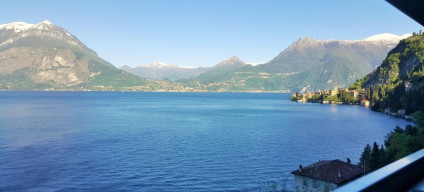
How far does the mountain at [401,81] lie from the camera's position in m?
82.7

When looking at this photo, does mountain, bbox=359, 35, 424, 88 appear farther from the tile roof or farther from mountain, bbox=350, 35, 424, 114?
the tile roof

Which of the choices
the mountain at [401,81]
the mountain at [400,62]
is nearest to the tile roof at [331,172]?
the mountain at [401,81]

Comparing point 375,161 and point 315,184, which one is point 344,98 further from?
point 315,184

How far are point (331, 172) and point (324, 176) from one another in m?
0.85

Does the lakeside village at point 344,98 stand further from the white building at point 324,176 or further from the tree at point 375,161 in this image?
the white building at point 324,176

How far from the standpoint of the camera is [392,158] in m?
27.5

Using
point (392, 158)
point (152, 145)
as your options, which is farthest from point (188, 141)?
point (392, 158)

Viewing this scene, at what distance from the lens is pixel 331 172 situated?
23938 mm

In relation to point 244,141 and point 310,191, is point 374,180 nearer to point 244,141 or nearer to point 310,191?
point 310,191

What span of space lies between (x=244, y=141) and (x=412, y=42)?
126 meters

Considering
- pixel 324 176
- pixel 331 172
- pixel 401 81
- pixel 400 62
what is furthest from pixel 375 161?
pixel 400 62

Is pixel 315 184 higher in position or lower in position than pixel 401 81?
lower

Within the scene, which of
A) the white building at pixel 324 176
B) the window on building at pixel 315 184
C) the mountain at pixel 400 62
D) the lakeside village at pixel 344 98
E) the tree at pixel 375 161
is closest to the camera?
the white building at pixel 324 176

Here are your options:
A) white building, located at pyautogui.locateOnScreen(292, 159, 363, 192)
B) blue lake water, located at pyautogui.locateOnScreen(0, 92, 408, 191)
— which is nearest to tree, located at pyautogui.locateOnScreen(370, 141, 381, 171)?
white building, located at pyautogui.locateOnScreen(292, 159, 363, 192)
